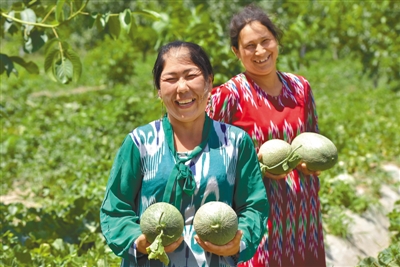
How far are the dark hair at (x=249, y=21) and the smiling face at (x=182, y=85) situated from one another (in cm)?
86

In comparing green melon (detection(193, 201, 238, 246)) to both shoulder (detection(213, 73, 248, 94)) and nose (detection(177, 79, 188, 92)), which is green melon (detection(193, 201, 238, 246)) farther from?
shoulder (detection(213, 73, 248, 94))

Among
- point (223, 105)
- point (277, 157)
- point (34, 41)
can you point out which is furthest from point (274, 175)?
point (34, 41)

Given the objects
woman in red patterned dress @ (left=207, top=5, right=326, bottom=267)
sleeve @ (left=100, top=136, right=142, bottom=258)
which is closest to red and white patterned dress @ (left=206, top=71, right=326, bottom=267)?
woman in red patterned dress @ (left=207, top=5, right=326, bottom=267)

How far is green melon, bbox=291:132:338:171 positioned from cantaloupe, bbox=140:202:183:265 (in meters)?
1.00

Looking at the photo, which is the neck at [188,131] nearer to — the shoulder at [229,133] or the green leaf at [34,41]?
the shoulder at [229,133]

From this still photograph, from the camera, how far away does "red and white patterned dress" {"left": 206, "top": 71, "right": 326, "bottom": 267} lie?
2.90m

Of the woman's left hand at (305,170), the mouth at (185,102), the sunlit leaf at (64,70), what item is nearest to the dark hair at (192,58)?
the mouth at (185,102)

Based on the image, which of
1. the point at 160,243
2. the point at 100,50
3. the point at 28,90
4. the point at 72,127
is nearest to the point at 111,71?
the point at 100,50

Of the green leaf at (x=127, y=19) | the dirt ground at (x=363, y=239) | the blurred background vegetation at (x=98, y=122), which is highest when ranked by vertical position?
the green leaf at (x=127, y=19)

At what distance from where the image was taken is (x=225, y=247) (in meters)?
2.05

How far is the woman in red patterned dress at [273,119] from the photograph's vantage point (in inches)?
114

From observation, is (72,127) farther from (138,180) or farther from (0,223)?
(138,180)

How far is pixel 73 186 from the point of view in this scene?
573cm

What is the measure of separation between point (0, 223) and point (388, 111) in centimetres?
690
